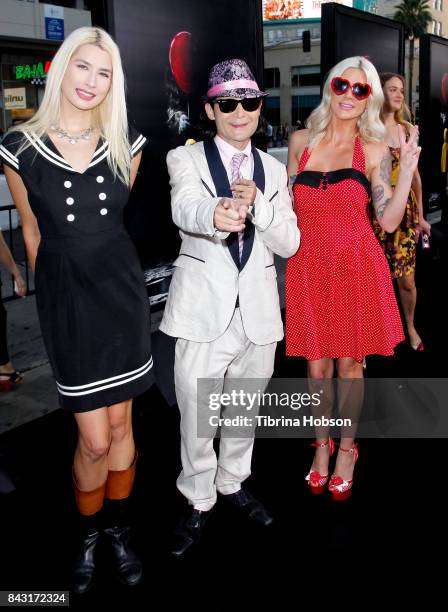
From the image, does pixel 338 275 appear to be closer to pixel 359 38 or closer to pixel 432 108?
pixel 359 38

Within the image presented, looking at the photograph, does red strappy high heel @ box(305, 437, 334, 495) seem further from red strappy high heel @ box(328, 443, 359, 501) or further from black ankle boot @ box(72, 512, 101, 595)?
black ankle boot @ box(72, 512, 101, 595)

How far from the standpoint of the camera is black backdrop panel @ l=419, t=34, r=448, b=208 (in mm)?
7145

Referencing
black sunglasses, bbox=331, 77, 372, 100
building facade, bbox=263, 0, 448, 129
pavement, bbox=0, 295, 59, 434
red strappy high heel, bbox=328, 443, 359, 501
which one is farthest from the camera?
building facade, bbox=263, 0, 448, 129

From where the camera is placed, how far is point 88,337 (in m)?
2.31

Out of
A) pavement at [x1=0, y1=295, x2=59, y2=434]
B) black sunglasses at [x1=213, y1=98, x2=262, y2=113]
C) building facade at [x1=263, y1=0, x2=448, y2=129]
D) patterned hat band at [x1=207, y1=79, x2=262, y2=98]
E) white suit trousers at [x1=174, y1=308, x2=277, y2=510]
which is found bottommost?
pavement at [x1=0, y1=295, x2=59, y2=434]

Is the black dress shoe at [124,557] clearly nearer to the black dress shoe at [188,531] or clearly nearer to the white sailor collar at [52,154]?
the black dress shoe at [188,531]

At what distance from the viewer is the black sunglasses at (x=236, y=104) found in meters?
2.42

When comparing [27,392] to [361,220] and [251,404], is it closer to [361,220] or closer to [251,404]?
[251,404]

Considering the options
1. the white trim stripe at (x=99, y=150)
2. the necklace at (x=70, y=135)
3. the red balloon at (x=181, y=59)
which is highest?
the red balloon at (x=181, y=59)

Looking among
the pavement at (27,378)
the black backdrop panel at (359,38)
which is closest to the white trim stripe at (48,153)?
the pavement at (27,378)

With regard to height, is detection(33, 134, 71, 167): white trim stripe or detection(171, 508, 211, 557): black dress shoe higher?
detection(33, 134, 71, 167): white trim stripe

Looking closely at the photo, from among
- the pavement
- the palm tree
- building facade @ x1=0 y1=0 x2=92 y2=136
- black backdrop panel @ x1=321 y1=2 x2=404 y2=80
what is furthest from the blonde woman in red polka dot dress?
the palm tree

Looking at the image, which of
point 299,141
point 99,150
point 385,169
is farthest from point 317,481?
point 99,150

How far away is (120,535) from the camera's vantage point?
2.55 m
